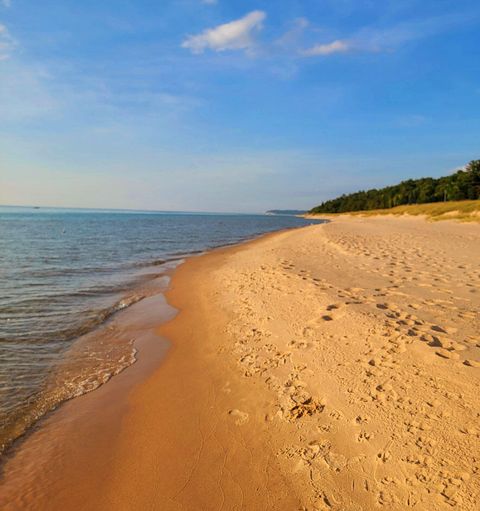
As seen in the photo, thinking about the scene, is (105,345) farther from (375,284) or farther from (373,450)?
(375,284)

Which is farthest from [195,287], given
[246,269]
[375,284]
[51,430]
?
[51,430]

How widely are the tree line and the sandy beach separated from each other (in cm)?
6660

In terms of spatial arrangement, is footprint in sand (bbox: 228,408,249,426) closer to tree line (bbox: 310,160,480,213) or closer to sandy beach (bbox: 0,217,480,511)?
sandy beach (bbox: 0,217,480,511)

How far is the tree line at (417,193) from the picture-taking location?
203 feet

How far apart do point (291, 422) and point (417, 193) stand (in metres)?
92.9

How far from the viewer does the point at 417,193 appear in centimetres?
8456

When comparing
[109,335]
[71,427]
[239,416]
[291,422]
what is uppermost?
[291,422]

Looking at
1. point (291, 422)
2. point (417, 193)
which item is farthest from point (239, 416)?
point (417, 193)

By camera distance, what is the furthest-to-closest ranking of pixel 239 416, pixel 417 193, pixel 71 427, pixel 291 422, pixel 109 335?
1. pixel 417 193
2. pixel 109 335
3. pixel 71 427
4. pixel 239 416
5. pixel 291 422

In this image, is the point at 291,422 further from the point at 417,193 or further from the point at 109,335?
the point at 417,193

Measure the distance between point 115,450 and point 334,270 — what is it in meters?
8.86

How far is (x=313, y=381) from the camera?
509 cm

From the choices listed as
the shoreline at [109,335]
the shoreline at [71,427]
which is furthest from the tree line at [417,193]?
the shoreline at [71,427]

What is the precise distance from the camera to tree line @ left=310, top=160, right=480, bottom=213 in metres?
62.0
